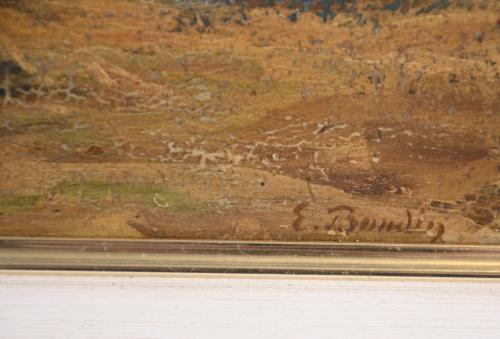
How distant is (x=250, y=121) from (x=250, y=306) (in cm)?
86

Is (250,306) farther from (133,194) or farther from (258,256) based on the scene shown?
(133,194)

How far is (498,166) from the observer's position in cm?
154

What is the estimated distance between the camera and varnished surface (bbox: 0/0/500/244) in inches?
57.3

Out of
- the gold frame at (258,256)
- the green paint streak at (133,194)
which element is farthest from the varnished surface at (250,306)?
the green paint streak at (133,194)

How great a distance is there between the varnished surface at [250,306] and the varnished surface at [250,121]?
22 cm

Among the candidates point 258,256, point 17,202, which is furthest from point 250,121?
point 17,202

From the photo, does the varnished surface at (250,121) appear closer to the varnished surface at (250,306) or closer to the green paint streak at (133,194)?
the green paint streak at (133,194)

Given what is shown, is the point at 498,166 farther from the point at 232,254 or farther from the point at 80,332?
the point at 80,332

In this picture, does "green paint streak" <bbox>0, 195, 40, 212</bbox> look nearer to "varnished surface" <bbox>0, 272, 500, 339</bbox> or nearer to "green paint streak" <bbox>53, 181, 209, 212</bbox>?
"green paint streak" <bbox>53, 181, 209, 212</bbox>

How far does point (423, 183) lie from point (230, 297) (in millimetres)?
1030

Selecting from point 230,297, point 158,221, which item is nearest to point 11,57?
point 158,221

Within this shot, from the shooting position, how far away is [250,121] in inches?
59.9

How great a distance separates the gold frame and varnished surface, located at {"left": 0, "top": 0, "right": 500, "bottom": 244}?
5 cm
